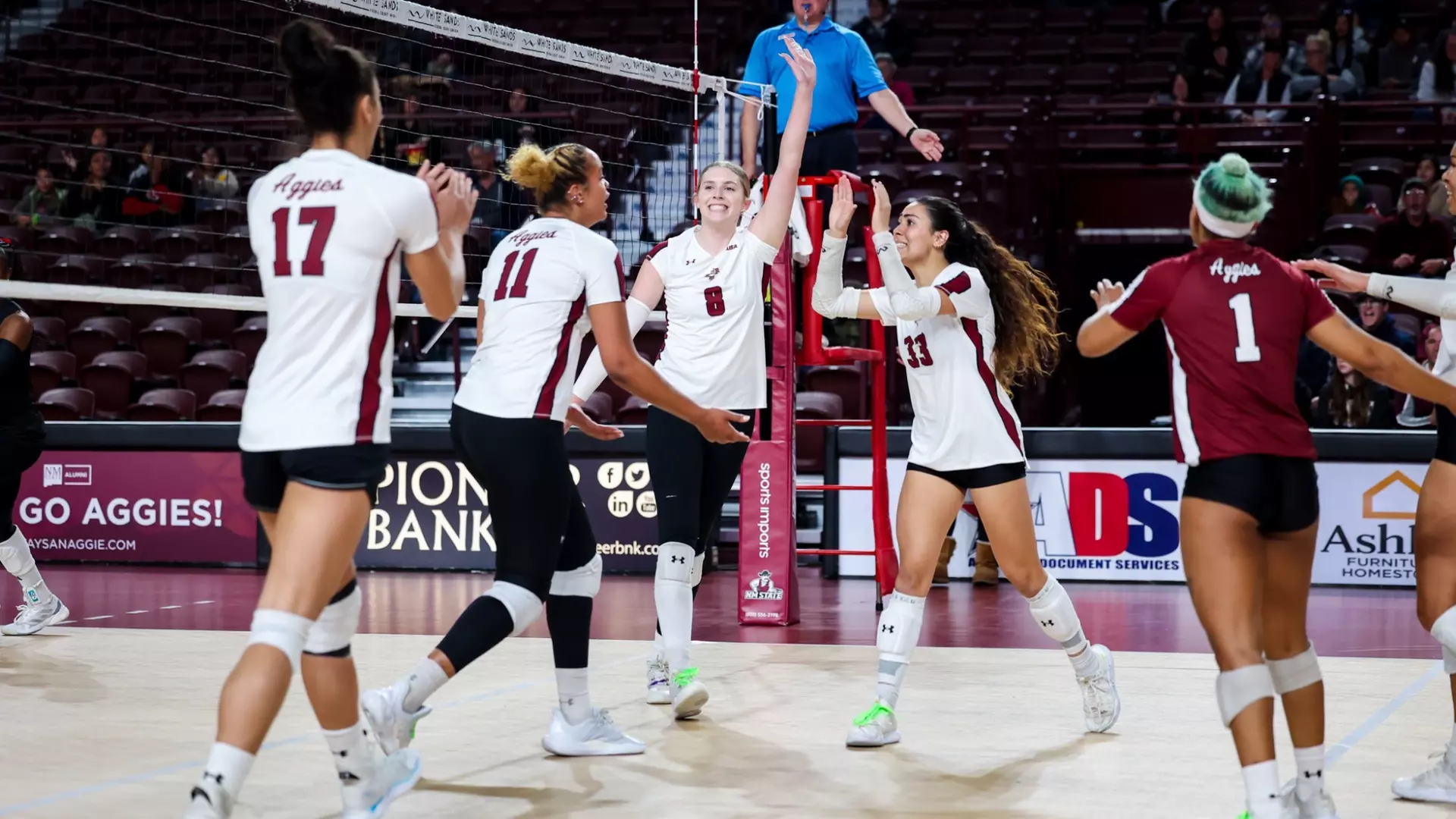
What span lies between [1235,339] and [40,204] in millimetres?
12303

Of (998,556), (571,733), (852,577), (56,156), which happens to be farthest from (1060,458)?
(56,156)

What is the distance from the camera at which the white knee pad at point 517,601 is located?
13.1 ft

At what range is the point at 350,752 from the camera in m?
3.46

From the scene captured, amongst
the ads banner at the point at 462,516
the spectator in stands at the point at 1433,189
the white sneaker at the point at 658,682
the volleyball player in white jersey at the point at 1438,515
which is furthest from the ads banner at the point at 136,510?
the spectator in stands at the point at 1433,189

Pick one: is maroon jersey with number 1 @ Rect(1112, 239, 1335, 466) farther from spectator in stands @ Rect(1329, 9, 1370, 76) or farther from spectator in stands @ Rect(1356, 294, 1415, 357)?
spectator in stands @ Rect(1329, 9, 1370, 76)

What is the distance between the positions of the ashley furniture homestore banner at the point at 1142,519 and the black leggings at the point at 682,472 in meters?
4.08

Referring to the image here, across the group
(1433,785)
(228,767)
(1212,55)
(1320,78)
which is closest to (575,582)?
(228,767)

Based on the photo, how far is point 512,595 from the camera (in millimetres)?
3996

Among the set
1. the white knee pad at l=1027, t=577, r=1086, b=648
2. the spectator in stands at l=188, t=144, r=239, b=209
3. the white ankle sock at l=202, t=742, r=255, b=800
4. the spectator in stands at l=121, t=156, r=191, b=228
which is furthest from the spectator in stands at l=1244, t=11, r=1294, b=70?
the white ankle sock at l=202, t=742, r=255, b=800

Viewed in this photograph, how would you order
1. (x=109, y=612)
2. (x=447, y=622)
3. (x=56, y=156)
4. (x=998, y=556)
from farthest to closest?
(x=56, y=156)
(x=109, y=612)
(x=447, y=622)
(x=998, y=556)

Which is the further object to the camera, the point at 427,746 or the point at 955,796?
the point at 427,746

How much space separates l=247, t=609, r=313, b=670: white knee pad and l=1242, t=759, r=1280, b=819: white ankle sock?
6.75ft

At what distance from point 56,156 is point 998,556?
1237 cm

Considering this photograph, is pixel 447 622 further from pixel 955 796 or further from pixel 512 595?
pixel 955 796
